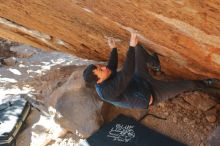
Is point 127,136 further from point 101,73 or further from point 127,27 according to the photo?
point 127,27

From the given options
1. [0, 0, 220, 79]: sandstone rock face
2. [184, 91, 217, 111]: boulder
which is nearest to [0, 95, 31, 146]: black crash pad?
[0, 0, 220, 79]: sandstone rock face

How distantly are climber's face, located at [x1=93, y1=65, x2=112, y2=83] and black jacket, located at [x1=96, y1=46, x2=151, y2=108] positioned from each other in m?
0.04

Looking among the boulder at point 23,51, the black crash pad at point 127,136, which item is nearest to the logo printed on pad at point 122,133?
the black crash pad at point 127,136

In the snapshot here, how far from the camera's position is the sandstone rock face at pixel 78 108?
5.10 m

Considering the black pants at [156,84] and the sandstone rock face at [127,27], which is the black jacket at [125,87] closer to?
the black pants at [156,84]

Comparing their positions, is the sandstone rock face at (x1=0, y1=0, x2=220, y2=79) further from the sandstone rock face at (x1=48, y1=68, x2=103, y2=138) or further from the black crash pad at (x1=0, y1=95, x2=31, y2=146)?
the black crash pad at (x1=0, y1=95, x2=31, y2=146)

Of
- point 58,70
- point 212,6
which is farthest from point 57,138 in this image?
point 212,6

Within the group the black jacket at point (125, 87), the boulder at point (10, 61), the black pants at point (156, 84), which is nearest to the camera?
the black jacket at point (125, 87)

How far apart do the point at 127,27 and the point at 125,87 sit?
23.2 inches

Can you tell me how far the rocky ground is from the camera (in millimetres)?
4551

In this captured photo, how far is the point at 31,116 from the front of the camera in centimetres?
588

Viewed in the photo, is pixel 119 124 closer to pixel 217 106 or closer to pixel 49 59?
pixel 217 106

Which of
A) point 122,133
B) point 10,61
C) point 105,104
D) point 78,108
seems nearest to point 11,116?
point 78,108

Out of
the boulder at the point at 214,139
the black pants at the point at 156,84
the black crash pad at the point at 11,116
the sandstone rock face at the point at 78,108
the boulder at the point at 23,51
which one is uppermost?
the black pants at the point at 156,84
